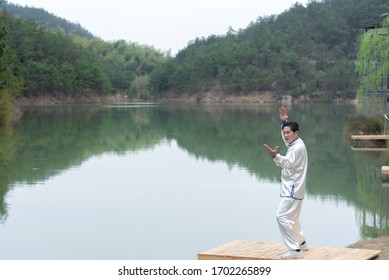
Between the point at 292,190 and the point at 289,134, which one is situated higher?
the point at 289,134

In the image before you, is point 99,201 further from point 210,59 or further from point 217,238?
point 210,59

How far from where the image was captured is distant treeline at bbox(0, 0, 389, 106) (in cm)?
8188

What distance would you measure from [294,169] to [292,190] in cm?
20

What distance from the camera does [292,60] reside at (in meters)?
95.1

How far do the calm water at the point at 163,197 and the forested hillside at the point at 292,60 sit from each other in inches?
2569

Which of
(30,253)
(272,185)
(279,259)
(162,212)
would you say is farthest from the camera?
(272,185)

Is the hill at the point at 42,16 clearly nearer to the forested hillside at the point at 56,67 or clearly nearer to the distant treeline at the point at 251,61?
the distant treeline at the point at 251,61

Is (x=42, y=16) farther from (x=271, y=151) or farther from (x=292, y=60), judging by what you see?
(x=271, y=151)

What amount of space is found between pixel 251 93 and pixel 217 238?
8603 centimetres

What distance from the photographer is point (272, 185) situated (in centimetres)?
1644

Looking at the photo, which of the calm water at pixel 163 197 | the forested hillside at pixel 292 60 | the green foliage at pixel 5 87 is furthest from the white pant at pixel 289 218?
the forested hillside at pixel 292 60

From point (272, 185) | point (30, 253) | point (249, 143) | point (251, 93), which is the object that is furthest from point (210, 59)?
point (30, 253)

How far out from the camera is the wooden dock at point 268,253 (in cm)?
760

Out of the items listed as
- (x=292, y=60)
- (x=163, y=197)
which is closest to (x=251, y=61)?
(x=292, y=60)
